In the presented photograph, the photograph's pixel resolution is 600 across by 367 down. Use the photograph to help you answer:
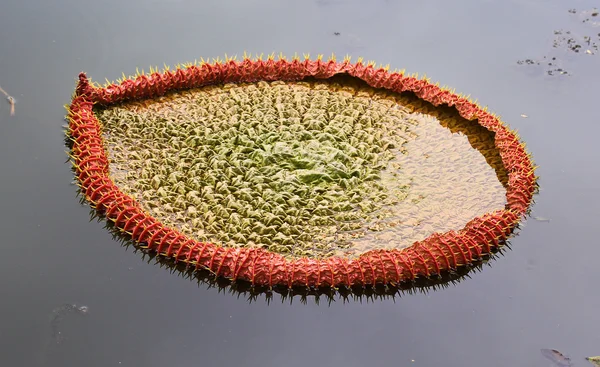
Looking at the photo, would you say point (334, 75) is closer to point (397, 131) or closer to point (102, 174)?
point (397, 131)

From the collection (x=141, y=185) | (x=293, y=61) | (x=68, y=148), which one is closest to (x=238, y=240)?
(x=141, y=185)
